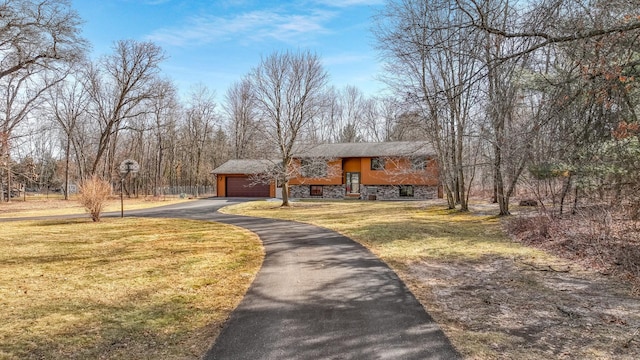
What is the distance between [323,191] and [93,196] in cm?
2030

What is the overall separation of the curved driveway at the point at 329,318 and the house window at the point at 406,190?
78.7ft

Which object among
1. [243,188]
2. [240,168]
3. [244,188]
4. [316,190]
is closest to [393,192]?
[316,190]

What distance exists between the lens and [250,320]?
4.54 m

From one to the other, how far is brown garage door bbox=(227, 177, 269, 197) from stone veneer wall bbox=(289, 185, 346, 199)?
10.3 feet

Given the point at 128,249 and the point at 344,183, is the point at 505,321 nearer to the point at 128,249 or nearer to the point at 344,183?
the point at 128,249

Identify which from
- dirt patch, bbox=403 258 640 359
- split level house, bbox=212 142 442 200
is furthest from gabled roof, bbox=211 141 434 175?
dirt patch, bbox=403 258 640 359

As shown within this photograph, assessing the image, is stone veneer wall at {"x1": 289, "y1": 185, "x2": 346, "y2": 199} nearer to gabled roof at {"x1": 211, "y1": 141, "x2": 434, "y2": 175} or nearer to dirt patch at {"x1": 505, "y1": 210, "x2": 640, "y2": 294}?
gabled roof at {"x1": 211, "y1": 141, "x2": 434, "y2": 175}

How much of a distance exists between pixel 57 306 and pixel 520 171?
1434 centimetres

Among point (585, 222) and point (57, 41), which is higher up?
point (57, 41)

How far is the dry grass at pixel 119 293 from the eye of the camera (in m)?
3.90

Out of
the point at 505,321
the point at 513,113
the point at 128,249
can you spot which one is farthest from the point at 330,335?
the point at 513,113

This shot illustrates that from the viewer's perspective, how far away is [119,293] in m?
5.80

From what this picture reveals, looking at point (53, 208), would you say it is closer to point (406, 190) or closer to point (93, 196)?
point (93, 196)

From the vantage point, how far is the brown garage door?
36.3 meters
